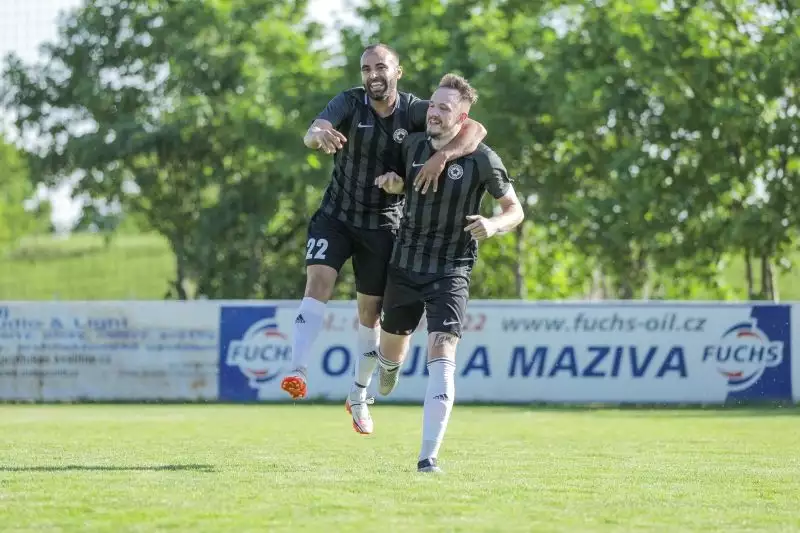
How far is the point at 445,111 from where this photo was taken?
8312mm

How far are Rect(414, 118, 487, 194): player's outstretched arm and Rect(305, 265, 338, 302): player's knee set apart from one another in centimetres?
121

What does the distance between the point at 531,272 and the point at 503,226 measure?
37.1m

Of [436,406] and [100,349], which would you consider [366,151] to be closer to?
[436,406]

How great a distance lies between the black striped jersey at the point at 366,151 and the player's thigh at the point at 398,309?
59 centimetres

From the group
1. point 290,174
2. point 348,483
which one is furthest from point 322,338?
point 290,174

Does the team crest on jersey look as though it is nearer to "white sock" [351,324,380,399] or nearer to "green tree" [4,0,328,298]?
"white sock" [351,324,380,399]

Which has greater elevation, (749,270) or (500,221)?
(749,270)

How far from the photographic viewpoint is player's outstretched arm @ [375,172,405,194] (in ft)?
27.9

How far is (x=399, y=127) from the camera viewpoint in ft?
29.7

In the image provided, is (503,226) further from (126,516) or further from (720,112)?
(720,112)

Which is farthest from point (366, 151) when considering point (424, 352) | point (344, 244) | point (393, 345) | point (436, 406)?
point (424, 352)

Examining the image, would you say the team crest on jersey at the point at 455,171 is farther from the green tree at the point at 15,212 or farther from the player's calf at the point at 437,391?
the green tree at the point at 15,212

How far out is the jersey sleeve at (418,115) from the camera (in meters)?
8.97

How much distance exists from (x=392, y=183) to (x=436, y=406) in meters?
1.29
